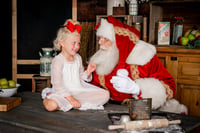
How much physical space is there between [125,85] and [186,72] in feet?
3.19

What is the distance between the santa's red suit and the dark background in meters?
1.82

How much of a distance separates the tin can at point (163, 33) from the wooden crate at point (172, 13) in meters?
0.08

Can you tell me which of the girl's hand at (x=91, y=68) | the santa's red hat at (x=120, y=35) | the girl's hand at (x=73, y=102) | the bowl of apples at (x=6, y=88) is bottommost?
the girl's hand at (x=73, y=102)

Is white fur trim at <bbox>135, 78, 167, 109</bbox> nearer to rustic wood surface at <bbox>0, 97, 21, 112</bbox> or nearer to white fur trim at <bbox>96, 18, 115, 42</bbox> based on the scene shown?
white fur trim at <bbox>96, 18, 115, 42</bbox>

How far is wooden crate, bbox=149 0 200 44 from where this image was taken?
127 inches

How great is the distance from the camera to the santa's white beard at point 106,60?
2.34m

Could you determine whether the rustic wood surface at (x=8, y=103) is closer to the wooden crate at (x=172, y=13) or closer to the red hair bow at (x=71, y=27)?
the red hair bow at (x=71, y=27)

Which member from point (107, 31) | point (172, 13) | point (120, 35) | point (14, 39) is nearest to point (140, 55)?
point (120, 35)

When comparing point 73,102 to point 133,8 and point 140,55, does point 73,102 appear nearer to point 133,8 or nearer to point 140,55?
point 140,55

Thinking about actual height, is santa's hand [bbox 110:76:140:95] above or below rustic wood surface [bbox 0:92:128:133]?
above

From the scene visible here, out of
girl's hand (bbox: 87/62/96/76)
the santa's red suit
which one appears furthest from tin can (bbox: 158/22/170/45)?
girl's hand (bbox: 87/62/96/76)

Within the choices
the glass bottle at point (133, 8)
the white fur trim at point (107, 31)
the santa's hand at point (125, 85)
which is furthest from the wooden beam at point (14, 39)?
the santa's hand at point (125, 85)

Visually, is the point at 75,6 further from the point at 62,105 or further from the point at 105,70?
the point at 62,105

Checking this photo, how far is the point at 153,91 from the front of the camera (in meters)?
2.31
